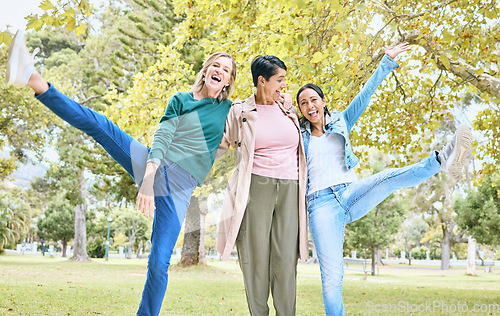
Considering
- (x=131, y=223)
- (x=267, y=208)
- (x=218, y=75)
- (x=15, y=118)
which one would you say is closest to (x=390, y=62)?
(x=218, y=75)

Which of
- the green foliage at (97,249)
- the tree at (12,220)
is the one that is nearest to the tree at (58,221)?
the green foliage at (97,249)

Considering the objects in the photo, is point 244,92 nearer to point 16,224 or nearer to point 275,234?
point 275,234

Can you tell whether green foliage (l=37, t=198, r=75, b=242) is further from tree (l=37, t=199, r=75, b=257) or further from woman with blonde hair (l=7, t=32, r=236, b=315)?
woman with blonde hair (l=7, t=32, r=236, b=315)

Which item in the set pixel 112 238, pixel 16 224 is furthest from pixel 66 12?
pixel 112 238

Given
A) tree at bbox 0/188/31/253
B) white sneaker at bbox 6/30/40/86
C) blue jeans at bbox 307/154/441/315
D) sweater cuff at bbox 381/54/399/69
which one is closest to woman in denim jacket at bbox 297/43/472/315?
blue jeans at bbox 307/154/441/315

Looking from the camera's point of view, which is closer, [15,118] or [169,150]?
[169,150]

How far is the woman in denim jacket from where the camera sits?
2.46 metres

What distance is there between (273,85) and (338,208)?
0.84m

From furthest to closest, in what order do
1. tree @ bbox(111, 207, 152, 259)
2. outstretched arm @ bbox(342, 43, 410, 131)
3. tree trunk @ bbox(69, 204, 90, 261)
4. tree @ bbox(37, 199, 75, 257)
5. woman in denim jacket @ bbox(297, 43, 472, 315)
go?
tree @ bbox(111, 207, 152, 259), tree @ bbox(37, 199, 75, 257), tree trunk @ bbox(69, 204, 90, 261), outstretched arm @ bbox(342, 43, 410, 131), woman in denim jacket @ bbox(297, 43, 472, 315)

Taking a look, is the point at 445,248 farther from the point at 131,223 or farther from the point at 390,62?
the point at 390,62

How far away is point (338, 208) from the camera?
260 centimetres

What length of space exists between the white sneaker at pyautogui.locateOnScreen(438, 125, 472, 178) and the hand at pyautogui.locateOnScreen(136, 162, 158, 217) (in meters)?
1.60

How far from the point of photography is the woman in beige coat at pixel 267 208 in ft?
7.89

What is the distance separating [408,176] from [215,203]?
168 cm
